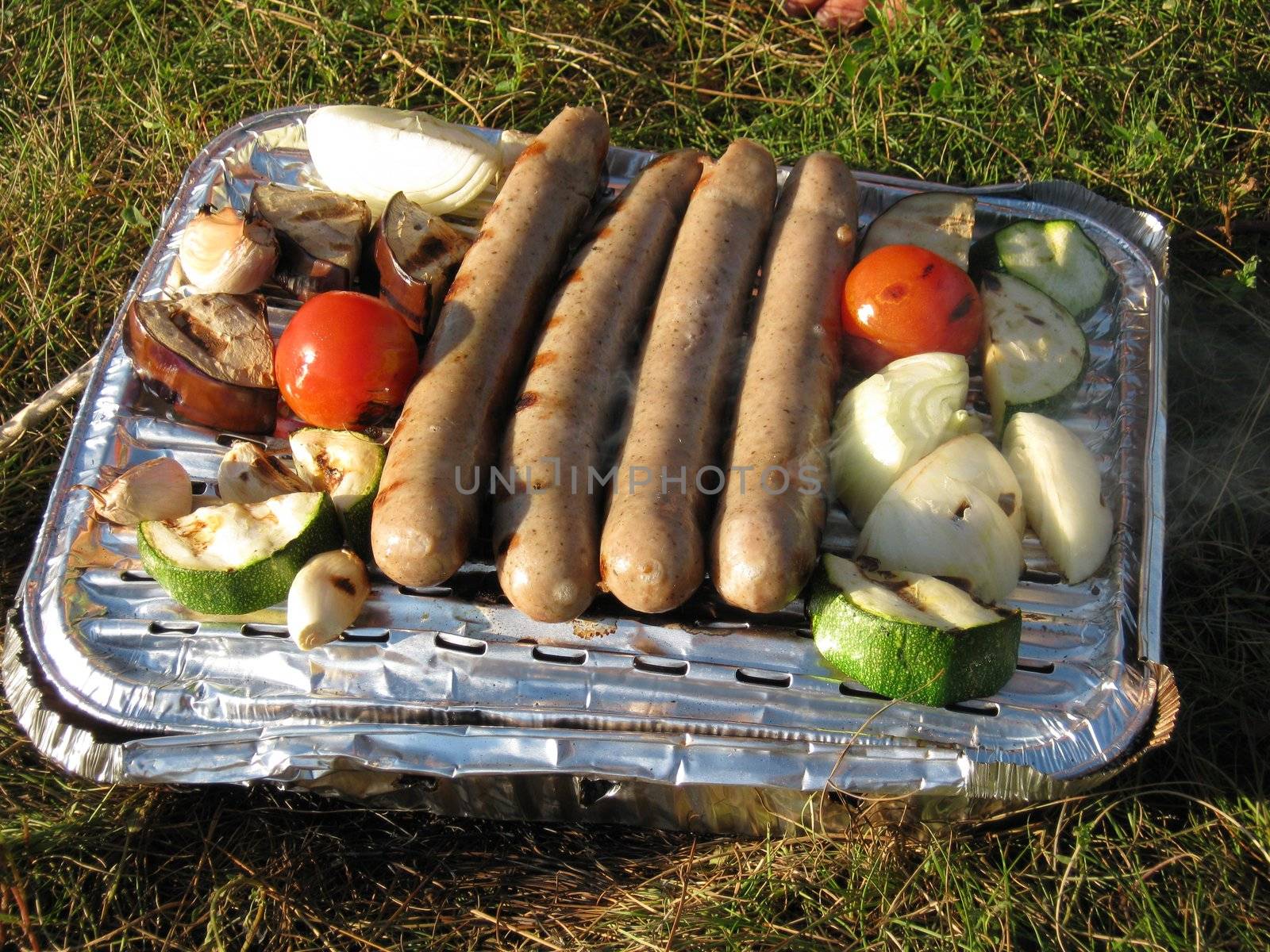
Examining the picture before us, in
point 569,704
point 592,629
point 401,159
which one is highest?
point 401,159

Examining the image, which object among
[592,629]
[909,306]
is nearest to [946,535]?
[909,306]

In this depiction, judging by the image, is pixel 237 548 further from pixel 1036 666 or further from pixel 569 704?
pixel 1036 666

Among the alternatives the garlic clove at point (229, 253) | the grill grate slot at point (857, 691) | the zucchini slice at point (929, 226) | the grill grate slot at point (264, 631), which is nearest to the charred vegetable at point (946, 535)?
the grill grate slot at point (857, 691)

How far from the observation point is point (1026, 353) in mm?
3551

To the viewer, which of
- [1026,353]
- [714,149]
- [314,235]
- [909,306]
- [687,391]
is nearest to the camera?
[687,391]

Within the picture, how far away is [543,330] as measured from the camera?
3.41 meters

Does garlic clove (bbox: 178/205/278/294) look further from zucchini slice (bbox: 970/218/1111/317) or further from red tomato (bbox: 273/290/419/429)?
zucchini slice (bbox: 970/218/1111/317)

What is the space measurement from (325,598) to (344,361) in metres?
0.75

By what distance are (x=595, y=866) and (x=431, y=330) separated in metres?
1.83

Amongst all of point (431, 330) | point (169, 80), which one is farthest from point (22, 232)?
point (431, 330)

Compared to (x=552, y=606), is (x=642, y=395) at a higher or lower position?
higher

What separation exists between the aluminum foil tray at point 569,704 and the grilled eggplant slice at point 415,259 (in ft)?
3.10

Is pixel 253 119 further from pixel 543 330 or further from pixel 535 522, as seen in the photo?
pixel 535 522

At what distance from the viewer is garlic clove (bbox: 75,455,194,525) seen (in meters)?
3.20
